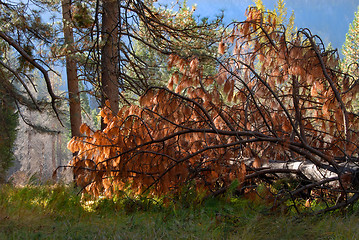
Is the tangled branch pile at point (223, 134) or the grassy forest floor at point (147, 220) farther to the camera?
the tangled branch pile at point (223, 134)

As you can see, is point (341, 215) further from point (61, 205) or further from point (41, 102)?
point (41, 102)

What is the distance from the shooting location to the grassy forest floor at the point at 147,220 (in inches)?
112

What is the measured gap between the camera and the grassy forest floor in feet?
9.36

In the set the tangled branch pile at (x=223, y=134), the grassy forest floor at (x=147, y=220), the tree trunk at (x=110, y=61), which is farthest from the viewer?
the tree trunk at (x=110, y=61)

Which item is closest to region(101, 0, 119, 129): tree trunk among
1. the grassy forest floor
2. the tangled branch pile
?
the tangled branch pile

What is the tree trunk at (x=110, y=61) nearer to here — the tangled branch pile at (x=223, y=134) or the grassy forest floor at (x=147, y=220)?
the tangled branch pile at (x=223, y=134)

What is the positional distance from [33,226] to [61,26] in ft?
18.9

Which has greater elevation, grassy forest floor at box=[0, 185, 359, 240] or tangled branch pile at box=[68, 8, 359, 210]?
tangled branch pile at box=[68, 8, 359, 210]

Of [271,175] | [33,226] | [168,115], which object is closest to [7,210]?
[33,226]

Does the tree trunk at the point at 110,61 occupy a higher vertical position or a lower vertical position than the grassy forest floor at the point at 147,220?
higher

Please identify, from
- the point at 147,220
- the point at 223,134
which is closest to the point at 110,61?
the point at 223,134

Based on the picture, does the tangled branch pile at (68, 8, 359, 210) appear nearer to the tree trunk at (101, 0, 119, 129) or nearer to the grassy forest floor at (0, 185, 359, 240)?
the grassy forest floor at (0, 185, 359, 240)

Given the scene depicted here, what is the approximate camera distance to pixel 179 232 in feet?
9.67

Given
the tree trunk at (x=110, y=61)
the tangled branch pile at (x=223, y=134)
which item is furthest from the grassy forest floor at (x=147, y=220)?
the tree trunk at (x=110, y=61)
